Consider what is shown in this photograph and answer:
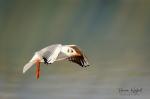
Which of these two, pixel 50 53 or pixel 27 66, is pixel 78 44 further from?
pixel 27 66

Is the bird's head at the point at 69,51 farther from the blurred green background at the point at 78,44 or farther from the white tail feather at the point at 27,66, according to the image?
the white tail feather at the point at 27,66

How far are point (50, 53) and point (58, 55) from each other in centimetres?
7

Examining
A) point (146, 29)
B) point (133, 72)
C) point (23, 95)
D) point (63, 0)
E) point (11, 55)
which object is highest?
point (63, 0)

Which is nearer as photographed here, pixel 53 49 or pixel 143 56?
pixel 143 56

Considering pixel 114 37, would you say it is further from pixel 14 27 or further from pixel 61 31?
pixel 14 27

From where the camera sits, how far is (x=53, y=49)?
8.95 feet

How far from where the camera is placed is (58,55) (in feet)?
8.89

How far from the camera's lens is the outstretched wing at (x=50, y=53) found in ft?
8.87

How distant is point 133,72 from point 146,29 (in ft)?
1.23

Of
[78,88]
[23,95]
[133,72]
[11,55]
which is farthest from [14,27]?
[133,72]

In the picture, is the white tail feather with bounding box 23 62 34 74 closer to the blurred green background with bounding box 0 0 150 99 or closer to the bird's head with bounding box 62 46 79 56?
the blurred green background with bounding box 0 0 150 99

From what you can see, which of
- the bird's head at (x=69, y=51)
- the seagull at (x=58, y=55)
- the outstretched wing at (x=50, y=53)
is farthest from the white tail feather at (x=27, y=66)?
the bird's head at (x=69, y=51)

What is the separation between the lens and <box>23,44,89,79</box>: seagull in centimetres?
268

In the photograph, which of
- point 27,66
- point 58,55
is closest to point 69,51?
point 58,55
